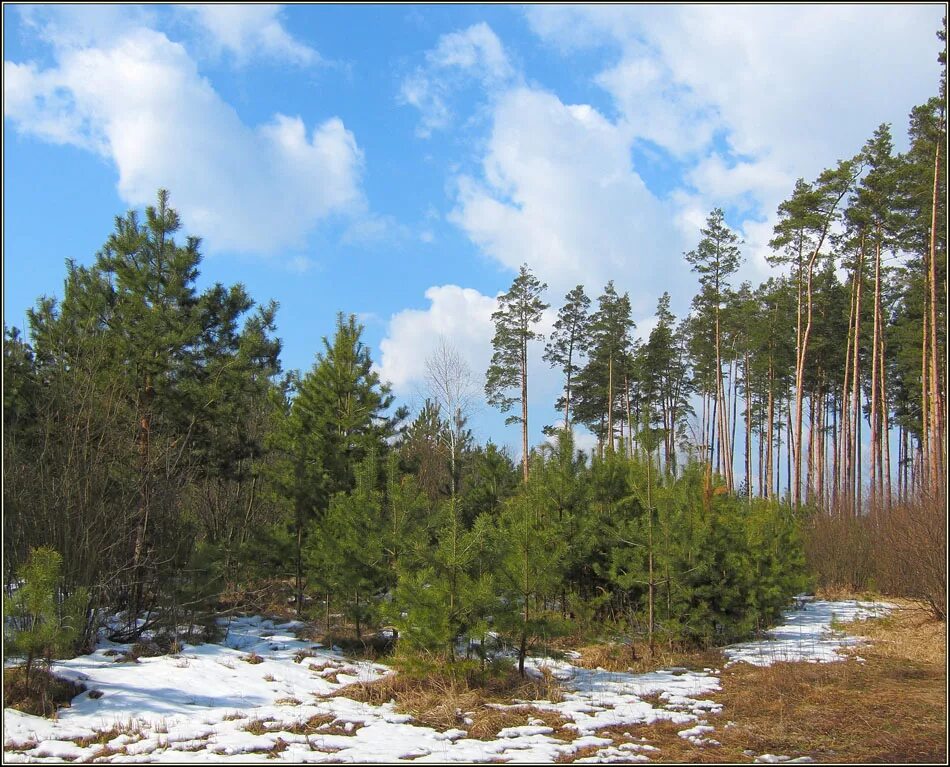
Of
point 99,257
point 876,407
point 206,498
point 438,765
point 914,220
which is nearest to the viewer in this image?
point 438,765

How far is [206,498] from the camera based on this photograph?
15141mm

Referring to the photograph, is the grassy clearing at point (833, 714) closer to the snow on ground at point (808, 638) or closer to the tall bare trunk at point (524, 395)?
the snow on ground at point (808, 638)

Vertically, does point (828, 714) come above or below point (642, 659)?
above

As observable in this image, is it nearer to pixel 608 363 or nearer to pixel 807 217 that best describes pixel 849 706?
pixel 807 217

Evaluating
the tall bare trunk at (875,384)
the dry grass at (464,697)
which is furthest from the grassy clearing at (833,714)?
the tall bare trunk at (875,384)

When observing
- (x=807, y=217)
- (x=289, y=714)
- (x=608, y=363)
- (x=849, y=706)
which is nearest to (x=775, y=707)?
(x=849, y=706)

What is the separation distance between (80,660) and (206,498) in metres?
6.34

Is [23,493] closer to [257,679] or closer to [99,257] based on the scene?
[257,679]

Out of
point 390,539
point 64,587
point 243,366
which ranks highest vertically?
point 243,366

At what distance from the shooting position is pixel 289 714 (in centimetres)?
735

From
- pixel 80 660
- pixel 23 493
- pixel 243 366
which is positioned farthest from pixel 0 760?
pixel 243 366

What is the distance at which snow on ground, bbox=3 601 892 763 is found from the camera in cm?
613

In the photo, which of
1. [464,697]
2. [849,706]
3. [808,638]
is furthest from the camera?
[808,638]

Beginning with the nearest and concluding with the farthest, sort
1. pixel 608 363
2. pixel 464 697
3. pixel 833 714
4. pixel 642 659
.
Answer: pixel 833 714 < pixel 464 697 < pixel 642 659 < pixel 608 363
